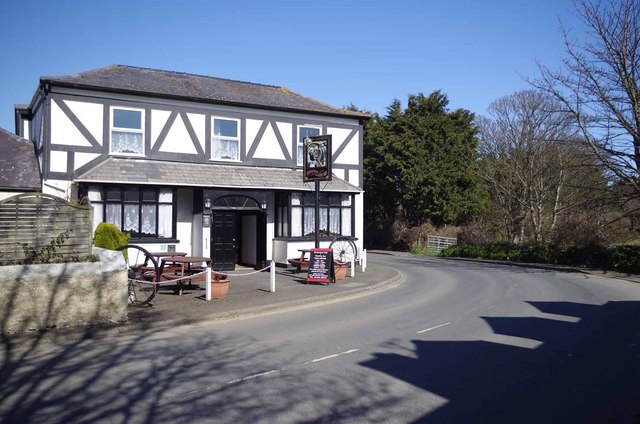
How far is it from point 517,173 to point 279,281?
72.6 ft

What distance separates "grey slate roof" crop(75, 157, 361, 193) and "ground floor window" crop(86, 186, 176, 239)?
0.45 m

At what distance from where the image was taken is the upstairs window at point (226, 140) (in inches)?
837

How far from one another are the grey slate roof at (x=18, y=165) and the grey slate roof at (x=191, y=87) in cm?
313

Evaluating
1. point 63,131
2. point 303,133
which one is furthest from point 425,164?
point 63,131

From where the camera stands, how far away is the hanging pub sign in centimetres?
1789

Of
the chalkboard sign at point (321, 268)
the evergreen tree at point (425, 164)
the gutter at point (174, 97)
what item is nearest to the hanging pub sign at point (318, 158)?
the chalkboard sign at point (321, 268)

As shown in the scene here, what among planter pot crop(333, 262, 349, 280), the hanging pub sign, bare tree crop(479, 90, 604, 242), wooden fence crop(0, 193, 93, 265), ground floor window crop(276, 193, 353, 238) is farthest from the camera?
bare tree crop(479, 90, 604, 242)

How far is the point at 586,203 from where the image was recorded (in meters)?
23.9

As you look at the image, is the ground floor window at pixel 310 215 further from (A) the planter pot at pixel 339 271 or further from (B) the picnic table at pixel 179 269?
(B) the picnic table at pixel 179 269

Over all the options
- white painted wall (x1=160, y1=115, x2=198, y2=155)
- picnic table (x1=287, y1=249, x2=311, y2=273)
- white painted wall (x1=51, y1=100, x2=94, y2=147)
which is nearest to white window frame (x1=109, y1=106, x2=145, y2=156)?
white painted wall (x1=51, y1=100, x2=94, y2=147)

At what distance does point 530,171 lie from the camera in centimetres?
3381

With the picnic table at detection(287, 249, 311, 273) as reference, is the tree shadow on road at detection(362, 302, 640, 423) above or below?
below

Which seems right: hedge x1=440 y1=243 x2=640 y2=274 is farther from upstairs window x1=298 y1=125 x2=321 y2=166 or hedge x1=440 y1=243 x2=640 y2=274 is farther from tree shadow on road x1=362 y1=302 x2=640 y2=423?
tree shadow on road x1=362 y1=302 x2=640 y2=423

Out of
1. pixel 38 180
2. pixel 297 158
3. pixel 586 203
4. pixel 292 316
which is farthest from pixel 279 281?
pixel 586 203
